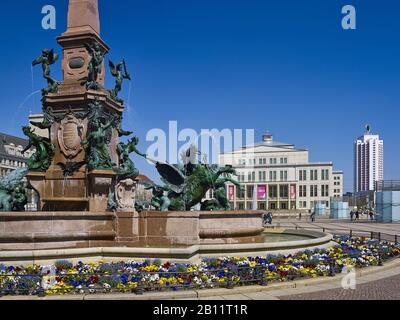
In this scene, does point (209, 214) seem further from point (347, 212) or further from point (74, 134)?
point (347, 212)

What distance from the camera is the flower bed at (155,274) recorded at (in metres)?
10.2

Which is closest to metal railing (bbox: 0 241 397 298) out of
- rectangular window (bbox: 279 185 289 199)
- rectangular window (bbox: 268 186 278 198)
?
rectangular window (bbox: 268 186 278 198)

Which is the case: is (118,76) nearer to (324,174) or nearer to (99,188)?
(99,188)

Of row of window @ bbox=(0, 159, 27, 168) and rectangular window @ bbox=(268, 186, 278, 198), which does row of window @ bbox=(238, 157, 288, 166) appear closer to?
rectangular window @ bbox=(268, 186, 278, 198)

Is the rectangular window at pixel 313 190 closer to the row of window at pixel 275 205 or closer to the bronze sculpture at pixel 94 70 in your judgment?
the row of window at pixel 275 205

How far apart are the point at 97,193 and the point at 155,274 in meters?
7.16

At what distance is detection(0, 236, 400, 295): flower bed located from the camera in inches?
400

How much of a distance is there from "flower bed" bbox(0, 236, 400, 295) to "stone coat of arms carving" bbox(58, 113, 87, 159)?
661cm

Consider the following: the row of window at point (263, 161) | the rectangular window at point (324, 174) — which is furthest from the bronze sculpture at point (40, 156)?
the rectangular window at point (324, 174)

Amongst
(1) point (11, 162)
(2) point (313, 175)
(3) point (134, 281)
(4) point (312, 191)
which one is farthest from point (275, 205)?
(3) point (134, 281)

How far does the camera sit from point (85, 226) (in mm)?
15180

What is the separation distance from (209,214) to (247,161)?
11803cm
